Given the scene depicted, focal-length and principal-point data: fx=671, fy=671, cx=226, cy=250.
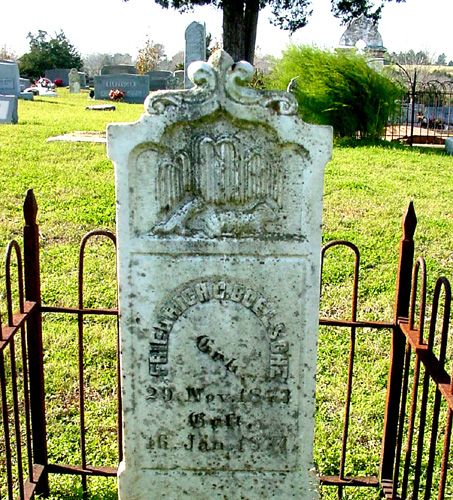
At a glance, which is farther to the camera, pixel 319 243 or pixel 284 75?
pixel 284 75

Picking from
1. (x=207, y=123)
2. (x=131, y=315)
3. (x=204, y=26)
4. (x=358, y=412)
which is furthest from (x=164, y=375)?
(x=204, y=26)

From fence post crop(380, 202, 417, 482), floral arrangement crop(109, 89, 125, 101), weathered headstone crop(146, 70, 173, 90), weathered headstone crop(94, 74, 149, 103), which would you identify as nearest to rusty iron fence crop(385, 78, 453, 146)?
weathered headstone crop(94, 74, 149, 103)

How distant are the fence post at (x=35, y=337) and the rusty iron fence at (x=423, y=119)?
11.2 m

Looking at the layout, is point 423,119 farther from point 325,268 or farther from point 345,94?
point 325,268

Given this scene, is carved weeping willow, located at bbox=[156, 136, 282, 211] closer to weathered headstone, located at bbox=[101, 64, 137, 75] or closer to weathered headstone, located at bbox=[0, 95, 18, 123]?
weathered headstone, located at bbox=[0, 95, 18, 123]

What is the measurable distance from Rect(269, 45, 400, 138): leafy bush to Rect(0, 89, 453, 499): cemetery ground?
1813 mm

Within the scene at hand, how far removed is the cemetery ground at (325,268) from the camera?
3350 mm

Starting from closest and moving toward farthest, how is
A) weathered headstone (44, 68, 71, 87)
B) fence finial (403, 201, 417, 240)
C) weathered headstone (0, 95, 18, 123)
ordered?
fence finial (403, 201, 417, 240) → weathered headstone (0, 95, 18, 123) → weathered headstone (44, 68, 71, 87)

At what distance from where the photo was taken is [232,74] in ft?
6.95

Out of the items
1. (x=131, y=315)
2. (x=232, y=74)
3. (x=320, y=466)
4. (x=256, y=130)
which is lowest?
(x=320, y=466)

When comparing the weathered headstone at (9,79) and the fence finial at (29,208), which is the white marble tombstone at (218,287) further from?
the weathered headstone at (9,79)

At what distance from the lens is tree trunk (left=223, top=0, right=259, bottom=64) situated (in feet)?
53.3

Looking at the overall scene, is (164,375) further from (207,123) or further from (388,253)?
(388,253)

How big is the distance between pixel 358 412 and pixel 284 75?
10891 millimetres
